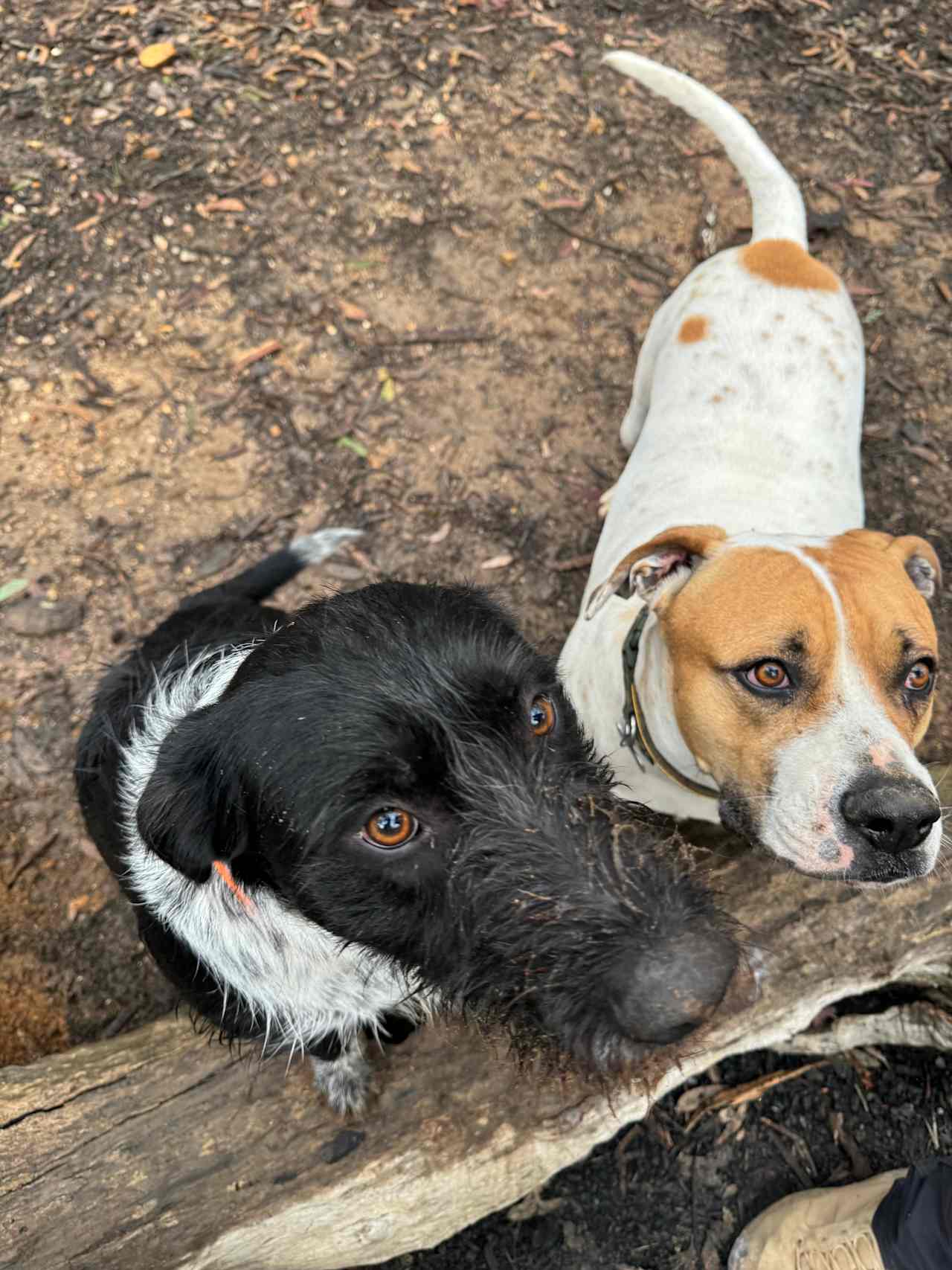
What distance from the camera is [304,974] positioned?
2557 millimetres

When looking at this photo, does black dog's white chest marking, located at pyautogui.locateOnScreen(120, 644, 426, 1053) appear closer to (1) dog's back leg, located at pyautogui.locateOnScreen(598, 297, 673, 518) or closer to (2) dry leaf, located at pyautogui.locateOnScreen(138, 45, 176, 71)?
(1) dog's back leg, located at pyautogui.locateOnScreen(598, 297, 673, 518)

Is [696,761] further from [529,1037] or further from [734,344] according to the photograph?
[734,344]

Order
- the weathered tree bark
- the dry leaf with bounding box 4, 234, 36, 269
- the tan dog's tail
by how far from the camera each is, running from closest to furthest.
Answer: the weathered tree bark < the tan dog's tail < the dry leaf with bounding box 4, 234, 36, 269

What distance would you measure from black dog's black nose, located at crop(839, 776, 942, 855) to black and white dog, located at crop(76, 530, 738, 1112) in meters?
0.57

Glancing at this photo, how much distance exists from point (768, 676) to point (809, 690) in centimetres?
13

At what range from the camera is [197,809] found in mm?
2174

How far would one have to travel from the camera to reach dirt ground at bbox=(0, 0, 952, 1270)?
4398mm

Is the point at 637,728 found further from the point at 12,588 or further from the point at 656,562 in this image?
the point at 12,588

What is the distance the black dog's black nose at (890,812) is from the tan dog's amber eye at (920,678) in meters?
0.44

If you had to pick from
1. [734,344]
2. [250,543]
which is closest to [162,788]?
[250,543]

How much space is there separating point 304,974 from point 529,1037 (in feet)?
2.54

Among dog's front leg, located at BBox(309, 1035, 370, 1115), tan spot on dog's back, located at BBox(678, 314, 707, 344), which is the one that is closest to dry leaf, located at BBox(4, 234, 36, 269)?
tan spot on dog's back, located at BBox(678, 314, 707, 344)

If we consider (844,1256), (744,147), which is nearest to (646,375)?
(744,147)

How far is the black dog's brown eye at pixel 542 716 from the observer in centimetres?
223
